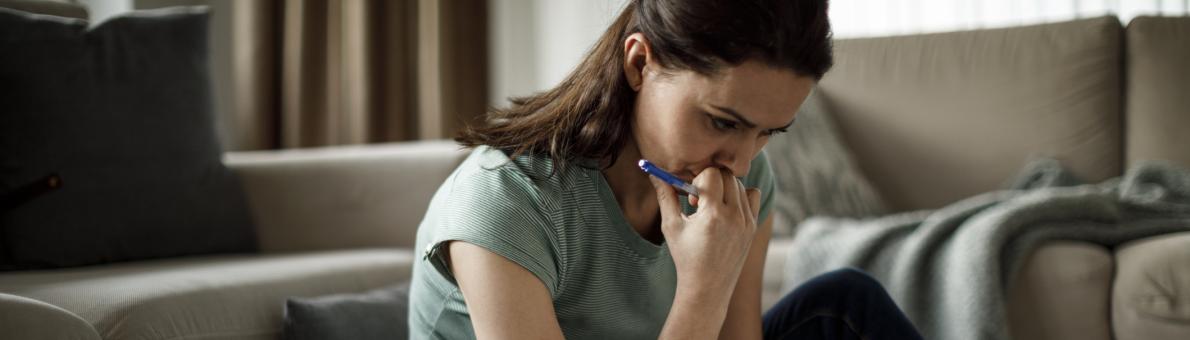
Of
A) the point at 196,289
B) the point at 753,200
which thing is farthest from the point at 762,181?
the point at 196,289

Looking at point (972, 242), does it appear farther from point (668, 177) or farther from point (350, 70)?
point (350, 70)

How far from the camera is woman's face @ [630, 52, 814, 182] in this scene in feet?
3.04

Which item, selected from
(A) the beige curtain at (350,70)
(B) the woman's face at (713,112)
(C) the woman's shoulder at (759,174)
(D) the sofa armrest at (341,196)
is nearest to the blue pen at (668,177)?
(B) the woman's face at (713,112)

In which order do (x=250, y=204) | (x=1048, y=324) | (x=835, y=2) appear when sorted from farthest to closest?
1. (x=835, y=2)
2. (x=250, y=204)
3. (x=1048, y=324)

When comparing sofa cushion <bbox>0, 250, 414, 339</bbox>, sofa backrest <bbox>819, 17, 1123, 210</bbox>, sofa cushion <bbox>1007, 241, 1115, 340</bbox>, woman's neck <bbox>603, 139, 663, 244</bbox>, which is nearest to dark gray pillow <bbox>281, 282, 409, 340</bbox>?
sofa cushion <bbox>0, 250, 414, 339</bbox>

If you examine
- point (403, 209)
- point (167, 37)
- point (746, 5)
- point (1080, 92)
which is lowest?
point (403, 209)

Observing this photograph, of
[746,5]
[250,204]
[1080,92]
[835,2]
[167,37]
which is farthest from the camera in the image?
[835,2]

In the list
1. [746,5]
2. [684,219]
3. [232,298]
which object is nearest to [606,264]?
[684,219]

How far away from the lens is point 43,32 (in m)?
1.60

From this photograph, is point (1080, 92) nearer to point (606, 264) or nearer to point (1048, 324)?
point (1048, 324)

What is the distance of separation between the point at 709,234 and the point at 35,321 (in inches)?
24.8

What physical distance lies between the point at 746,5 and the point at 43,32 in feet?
3.98

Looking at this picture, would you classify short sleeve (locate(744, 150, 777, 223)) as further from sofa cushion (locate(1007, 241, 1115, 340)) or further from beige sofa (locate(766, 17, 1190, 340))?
beige sofa (locate(766, 17, 1190, 340))

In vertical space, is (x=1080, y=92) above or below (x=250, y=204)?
above
